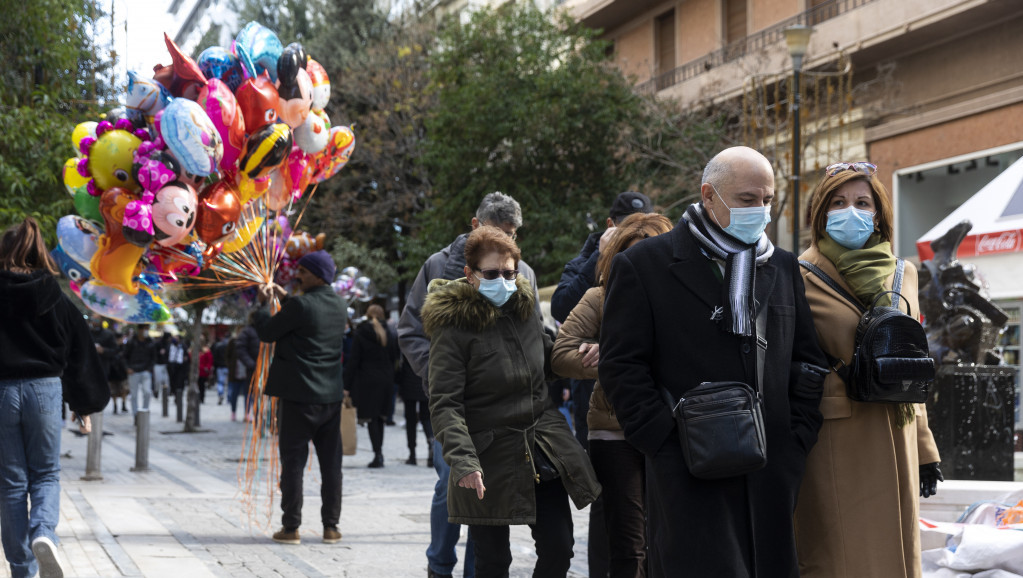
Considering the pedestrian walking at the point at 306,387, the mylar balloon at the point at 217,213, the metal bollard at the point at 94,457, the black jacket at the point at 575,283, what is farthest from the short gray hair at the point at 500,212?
the metal bollard at the point at 94,457

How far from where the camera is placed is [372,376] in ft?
45.9

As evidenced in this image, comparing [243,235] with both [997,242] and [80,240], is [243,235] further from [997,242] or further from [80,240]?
[997,242]

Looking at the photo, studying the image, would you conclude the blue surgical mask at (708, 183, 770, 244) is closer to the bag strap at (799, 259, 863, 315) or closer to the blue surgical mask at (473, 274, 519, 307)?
the bag strap at (799, 259, 863, 315)

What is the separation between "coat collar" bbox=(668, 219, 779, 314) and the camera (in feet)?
12.5

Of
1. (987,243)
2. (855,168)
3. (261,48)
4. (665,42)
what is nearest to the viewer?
(855,168)

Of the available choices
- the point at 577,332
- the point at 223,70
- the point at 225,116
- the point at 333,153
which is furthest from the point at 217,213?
the point at 577,332

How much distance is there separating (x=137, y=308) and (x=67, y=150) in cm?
419

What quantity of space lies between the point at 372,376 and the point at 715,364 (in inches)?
416

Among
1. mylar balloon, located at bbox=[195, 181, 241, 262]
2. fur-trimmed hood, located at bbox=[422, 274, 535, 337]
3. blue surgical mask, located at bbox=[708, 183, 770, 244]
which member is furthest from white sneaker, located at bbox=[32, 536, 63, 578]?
blue surgical mask, located at bbox=[708, 183, 770, 244]

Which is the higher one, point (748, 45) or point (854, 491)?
point (748, 45)

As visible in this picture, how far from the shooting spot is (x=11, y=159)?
1212 centimetres

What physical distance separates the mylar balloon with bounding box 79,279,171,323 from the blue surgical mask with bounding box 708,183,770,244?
5.94 metres

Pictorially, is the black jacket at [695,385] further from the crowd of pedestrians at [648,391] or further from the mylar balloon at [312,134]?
the mylar balloon at [312,134]

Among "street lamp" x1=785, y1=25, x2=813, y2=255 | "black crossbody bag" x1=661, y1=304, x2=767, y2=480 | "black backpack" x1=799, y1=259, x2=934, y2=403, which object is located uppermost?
"street lamp" x1=785, y1=25, x2=813, y2=255
